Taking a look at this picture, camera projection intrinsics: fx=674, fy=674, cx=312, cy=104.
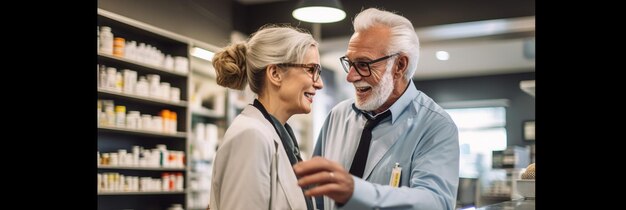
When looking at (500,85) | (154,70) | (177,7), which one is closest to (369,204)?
(154,70)

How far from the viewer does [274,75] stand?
1479 millimetres

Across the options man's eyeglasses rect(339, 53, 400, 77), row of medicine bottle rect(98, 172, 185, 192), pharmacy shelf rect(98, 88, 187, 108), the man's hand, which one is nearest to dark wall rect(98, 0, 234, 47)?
pharmacy shelf rect(98, 88, 187, 108)

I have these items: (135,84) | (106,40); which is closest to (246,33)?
(135,84)

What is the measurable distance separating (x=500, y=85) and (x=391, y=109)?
9.88 metres

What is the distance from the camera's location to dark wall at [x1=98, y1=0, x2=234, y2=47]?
5.37m

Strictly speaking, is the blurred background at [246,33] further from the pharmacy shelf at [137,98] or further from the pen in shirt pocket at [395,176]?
the pen in shirt pocket at [395,176]

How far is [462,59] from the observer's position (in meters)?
10.2

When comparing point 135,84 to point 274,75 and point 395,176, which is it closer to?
point 274,75

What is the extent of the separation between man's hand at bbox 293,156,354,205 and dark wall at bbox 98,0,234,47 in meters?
4.27

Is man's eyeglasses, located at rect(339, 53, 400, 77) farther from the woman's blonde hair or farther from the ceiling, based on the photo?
the ceiling

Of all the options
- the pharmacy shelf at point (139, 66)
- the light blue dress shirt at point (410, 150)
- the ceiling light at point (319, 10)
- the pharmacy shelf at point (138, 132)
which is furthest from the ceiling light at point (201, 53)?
the light blue dress shirt at point (410, 150)

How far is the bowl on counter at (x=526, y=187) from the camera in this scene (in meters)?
1.68
